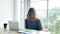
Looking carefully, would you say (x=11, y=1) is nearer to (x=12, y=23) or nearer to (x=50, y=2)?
(x=50, y=2)

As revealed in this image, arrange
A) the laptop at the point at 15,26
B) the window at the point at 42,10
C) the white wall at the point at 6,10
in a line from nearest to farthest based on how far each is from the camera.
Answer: the laptop at the point at 15,26 < the white wall at the point at 6,10 < the window at the point at 42,10

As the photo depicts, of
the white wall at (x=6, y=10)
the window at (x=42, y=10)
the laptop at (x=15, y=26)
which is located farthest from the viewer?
the window at (x=42, y=10)

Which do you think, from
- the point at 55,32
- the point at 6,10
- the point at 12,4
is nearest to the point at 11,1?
the point at 12,4

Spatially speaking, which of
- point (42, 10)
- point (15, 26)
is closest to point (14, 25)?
point (15, 26)

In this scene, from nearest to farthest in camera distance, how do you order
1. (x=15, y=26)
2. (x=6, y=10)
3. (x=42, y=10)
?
1. (x=15, y=26)
2. (x=6, y=10)
3. (x=42, y=10)

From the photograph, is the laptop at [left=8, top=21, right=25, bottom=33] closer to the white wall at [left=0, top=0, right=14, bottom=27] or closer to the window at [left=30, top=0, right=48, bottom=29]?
the white wall at [left=0, top=0, right=14, bottom=27]

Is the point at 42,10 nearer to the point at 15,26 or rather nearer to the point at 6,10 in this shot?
the point at 6,10

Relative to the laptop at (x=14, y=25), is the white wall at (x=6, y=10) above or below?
above

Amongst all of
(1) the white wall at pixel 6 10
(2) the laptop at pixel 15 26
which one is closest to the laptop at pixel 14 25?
(2) the laptop at pixel 15 26

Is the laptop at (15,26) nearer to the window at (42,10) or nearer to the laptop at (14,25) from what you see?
the laptop at (14,25)

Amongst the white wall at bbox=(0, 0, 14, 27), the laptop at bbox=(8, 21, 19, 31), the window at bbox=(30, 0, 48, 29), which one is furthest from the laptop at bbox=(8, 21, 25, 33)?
the window at bbox=(30, 0, 48, 29)

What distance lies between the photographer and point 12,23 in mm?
2666

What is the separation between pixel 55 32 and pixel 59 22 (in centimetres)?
9

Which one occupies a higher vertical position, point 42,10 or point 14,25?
point 42,10
